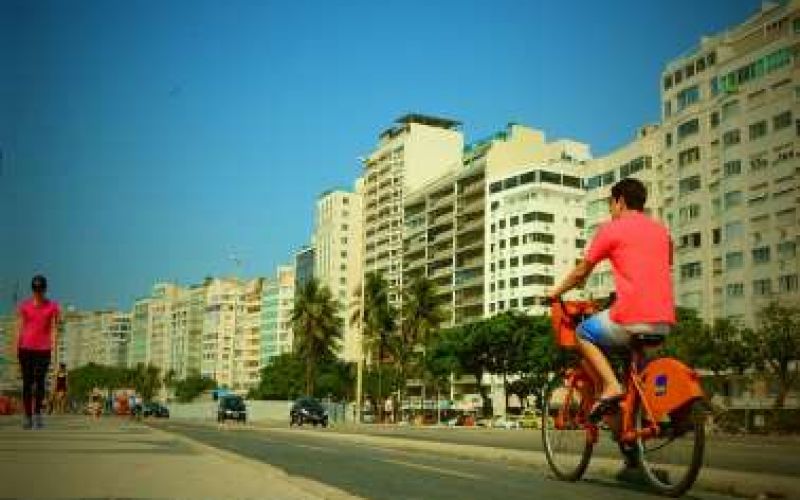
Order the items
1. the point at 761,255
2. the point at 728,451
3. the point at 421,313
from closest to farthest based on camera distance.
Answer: the point at 728,451, the point at 761,255, the point at 421,313

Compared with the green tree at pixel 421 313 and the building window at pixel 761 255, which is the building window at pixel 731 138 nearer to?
the building window at pixel 761 255

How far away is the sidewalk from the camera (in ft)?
20.8

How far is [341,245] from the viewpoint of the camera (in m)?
182

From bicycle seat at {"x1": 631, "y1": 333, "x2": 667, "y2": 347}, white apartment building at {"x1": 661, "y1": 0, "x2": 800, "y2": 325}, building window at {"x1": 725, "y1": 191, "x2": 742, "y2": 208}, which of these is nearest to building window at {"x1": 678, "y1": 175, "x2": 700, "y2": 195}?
white apartment building at {"x1": 661, "y1": 0, "x2": 800, "y2": 325}

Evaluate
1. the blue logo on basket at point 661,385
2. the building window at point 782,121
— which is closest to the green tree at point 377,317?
the building window at point 782,121

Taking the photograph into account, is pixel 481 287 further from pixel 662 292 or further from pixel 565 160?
pixel 662 292

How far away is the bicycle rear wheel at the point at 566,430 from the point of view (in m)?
7.66

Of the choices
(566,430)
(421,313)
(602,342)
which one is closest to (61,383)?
(566,430)

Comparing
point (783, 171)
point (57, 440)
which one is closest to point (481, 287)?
point (783, 171)

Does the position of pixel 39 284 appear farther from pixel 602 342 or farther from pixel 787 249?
pixel 787 249

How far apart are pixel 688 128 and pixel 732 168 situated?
791 cm

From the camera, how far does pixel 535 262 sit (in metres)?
116

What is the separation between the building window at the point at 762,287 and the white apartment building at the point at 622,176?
15113 millimetres

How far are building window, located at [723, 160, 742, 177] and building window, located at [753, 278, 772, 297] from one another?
9766 millimetres
